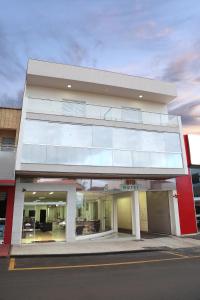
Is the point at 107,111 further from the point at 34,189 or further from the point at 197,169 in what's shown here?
the point at 197,169

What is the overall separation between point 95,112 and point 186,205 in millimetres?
10093

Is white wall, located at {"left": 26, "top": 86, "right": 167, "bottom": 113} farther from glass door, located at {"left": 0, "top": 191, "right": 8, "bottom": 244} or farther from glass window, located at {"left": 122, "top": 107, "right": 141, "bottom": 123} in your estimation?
glass door, located at {"left": 0, "top": 191, "right": 8, "bottom": 244}

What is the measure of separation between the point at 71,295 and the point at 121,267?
3.63 meters

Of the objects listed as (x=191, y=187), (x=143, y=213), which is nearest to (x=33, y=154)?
(x=143, y=213)

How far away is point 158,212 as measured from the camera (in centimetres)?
2127

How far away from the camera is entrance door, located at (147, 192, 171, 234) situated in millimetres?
20297

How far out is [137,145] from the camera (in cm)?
1717

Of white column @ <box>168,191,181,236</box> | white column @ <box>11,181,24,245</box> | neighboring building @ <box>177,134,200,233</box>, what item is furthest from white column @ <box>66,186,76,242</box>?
neighboring building @ <box>177,134,200,233</box>

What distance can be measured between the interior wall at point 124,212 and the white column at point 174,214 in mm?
3141

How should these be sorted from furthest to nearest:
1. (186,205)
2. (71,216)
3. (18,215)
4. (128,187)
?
(186,205), (128,187), (71,216), (18,215)

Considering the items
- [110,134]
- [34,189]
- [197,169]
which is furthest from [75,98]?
[197,169]

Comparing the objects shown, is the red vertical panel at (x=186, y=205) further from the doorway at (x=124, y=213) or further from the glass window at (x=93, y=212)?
the glass window at (x=93, y=212)

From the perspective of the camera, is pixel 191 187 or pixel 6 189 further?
pixel 191 187

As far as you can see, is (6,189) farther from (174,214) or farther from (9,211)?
(174,214)
